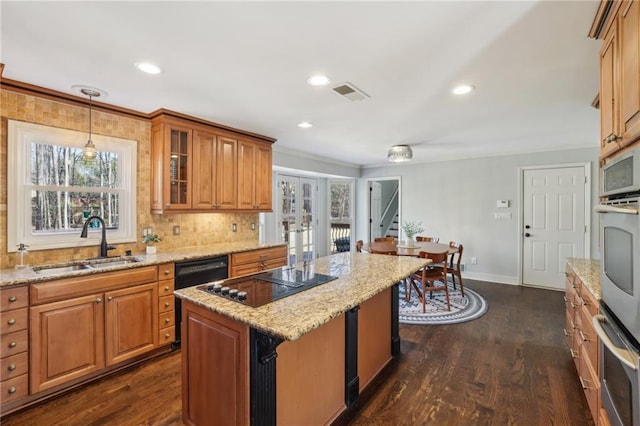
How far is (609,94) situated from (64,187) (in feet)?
13.0

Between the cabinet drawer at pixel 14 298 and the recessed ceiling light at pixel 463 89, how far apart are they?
11.4 feet

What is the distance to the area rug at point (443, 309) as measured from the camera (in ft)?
12.1

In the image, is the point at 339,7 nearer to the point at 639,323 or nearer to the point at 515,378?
the point at 639,323

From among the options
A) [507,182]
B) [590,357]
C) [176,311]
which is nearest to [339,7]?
[590,357]

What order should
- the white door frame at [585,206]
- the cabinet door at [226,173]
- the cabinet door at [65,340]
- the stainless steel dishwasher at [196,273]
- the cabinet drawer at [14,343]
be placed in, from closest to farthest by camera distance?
the cabinet drawer at [14,343]
the cabinet door at [65,340]
the stainless steel dishwasher at [196,273]
the cabinet door at [226,173]
the white door frame at [585,206]

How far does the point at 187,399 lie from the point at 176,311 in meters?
1.32

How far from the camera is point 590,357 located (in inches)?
75.4

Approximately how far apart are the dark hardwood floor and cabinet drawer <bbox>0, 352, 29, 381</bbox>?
0.28m

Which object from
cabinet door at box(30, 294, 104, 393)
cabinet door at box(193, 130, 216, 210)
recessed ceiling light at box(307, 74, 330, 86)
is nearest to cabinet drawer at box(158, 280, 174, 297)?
cabinet door at box(30, 294, 104, 393)

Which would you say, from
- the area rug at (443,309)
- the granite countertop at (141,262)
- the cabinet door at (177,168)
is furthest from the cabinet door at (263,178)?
the area rug at (443,309)

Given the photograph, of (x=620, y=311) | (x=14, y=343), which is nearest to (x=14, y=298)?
(x=14, y=343)

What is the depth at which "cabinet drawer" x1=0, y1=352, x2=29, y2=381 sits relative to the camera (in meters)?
2.02

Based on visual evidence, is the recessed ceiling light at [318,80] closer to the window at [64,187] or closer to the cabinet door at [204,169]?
the cabinet door at [204,169]

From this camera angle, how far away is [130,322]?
2.61 meters
